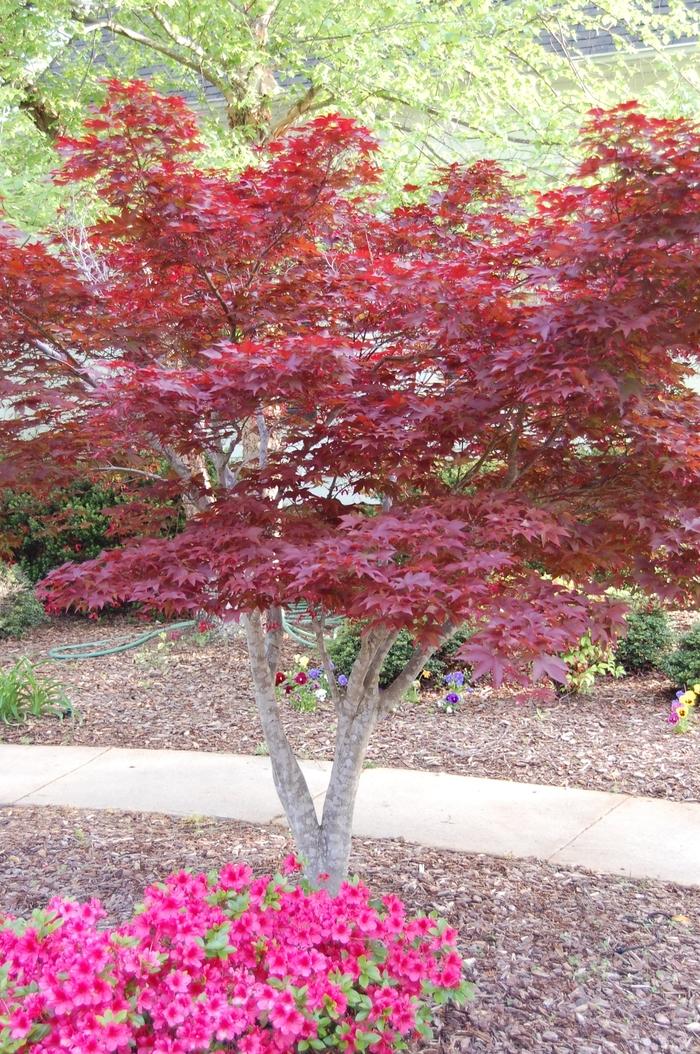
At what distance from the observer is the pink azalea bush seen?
2.16 m

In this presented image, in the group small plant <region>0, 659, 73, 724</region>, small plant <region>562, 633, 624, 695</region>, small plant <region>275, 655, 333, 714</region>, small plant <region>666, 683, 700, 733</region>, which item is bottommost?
small plant <region>666, 683, 700, 733</region>

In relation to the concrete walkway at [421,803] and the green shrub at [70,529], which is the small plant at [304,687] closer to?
the concrete walkway at [421,803]

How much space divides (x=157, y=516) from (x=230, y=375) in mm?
1234

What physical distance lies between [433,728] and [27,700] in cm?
266

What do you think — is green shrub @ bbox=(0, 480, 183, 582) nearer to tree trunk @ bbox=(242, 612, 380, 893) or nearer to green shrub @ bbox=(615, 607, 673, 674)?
green shrub @ bbox=(615, 607, 673, 674)

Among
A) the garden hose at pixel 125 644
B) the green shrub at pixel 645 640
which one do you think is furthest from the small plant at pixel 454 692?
the garden hose at pixel 125 644

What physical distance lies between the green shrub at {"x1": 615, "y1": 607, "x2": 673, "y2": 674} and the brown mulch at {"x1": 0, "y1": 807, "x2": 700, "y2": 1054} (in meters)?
2.69

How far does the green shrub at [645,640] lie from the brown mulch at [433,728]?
6.2 inches

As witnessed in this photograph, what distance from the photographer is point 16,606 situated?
8719 mm

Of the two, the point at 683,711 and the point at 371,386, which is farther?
the point at 683,711

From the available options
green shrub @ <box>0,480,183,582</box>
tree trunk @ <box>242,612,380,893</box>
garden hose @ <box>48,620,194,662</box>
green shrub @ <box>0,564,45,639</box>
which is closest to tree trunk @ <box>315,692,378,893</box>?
Result: tree trunk @ <box>242,612,380,893</box>

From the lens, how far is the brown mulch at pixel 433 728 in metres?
4.94

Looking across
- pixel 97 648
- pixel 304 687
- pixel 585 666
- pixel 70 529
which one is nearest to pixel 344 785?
pixel 304 687

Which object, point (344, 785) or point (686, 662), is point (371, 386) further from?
point (686, 662)
